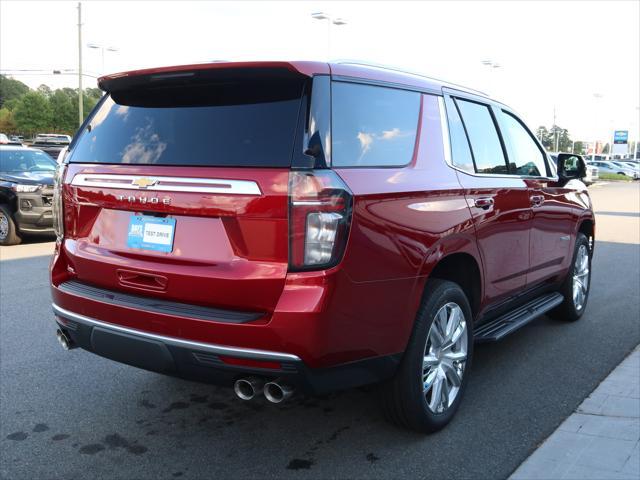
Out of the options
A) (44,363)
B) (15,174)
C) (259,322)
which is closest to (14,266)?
(15,174)

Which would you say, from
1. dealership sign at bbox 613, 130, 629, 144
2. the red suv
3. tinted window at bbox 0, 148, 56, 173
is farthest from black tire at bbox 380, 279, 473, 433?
dealership sign at bbox 613, 130, 629, 144

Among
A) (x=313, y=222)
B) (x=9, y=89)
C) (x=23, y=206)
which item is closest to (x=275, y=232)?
(x=313, y=222)

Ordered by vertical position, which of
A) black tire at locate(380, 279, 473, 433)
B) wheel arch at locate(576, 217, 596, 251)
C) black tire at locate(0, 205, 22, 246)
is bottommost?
black tire at locate(0, 205, 22, 246)

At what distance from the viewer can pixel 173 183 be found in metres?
3.00

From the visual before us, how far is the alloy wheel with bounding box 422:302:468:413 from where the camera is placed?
3.57 metres

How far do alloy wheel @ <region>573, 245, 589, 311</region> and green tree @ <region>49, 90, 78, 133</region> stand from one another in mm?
96848

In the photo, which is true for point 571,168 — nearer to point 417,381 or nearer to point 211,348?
point 417,381

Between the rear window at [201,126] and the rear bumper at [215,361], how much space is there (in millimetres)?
837

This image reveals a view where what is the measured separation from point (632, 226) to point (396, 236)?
1317cm

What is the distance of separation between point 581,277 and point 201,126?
4.47m

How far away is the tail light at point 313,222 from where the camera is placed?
109 inches

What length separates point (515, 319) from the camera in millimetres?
4641

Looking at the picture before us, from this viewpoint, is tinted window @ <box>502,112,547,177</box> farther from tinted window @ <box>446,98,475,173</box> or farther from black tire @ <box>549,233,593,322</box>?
black tire @ <box>549,233,593,322</box>

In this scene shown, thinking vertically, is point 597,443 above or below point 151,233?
below
